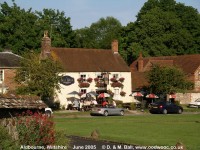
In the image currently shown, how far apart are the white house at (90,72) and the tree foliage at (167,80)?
15.9 feet

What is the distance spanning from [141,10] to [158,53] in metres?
14.5

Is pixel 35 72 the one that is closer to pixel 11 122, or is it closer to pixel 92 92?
pixel 92 92

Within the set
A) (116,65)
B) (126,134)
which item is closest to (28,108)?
(126,134)

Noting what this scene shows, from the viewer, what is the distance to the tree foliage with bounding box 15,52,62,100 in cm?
5384

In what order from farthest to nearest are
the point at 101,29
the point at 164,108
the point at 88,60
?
the point at 101,29
the point at 88,60
the point at 164,108

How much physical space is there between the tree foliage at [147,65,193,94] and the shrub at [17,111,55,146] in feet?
155

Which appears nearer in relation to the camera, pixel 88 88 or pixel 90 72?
pixel 88 88

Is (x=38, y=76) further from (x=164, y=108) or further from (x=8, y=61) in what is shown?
(x=164, y=108)

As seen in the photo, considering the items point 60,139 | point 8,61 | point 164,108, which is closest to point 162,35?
point 8,61

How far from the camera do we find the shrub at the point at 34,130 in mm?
16406

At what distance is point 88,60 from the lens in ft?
218

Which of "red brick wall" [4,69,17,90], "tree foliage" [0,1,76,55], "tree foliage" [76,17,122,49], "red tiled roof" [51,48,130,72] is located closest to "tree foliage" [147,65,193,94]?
"red tiled roof" [51,48,130,72]

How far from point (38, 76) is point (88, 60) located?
43.8ft

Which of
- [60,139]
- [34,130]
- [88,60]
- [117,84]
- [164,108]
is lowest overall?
[60,139]
